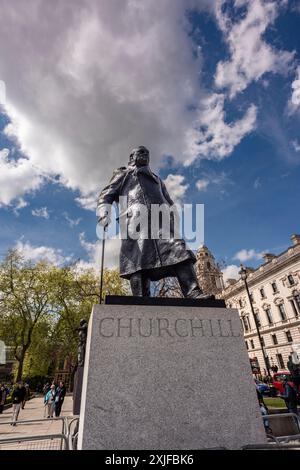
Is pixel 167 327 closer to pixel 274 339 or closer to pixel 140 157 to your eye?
pixel 140 157

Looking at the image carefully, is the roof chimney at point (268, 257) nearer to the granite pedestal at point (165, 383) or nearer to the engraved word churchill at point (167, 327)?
the engraved word churchill at point (167, 327)

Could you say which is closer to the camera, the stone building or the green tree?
the green tree

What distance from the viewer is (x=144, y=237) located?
4.43 m

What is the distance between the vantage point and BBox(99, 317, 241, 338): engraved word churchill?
3041 mm

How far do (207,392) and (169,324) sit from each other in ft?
2.53

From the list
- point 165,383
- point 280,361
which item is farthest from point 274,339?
point 165,383

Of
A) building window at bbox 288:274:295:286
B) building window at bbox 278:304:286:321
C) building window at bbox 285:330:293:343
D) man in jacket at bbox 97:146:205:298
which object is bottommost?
man in jacket at bbox 97:146:205:298

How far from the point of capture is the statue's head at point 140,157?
5.41 m

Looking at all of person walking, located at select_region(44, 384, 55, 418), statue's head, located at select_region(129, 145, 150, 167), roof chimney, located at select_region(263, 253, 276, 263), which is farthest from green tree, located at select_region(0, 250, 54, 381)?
roof chimney, located at select_region(263, 253, 276, 263)

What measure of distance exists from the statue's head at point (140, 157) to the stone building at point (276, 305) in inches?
1498

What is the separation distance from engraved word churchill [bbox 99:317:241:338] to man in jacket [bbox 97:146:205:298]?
57 cm

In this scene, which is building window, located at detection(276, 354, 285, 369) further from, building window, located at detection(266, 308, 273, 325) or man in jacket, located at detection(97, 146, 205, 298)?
man in jacket, located at detection(97, 146, 205, 298)

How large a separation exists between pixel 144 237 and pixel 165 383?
7.17 feet

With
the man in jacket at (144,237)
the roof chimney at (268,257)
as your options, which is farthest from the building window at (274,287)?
the man in jacket at (144,237)
